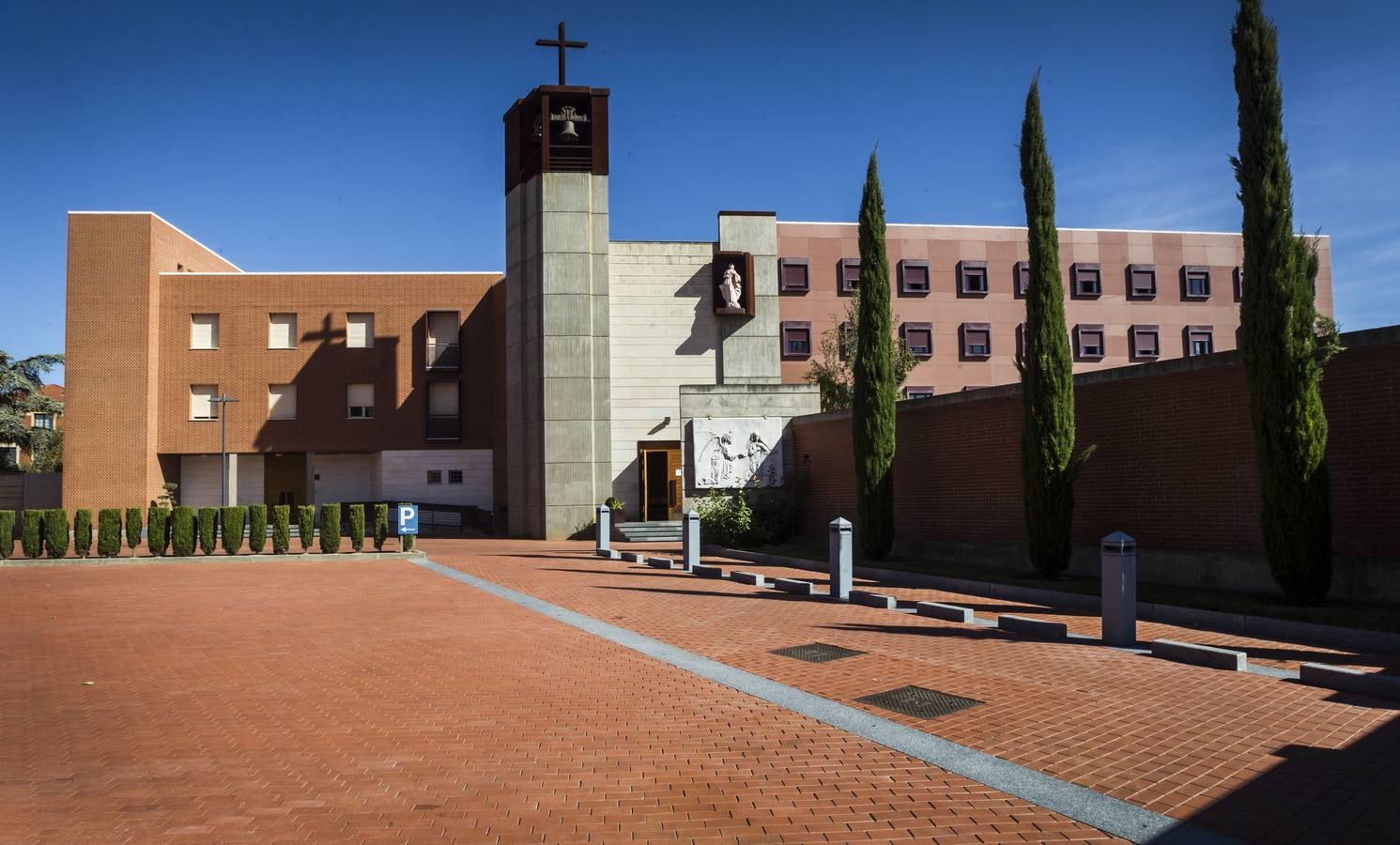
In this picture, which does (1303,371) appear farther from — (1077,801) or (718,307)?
(718,307)

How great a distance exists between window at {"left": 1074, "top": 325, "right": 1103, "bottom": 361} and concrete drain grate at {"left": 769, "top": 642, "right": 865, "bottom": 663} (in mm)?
31975

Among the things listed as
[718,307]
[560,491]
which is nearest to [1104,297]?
[718,307]

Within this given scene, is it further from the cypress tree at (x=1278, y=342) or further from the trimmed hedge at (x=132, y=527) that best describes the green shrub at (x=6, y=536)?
the cypress tree at (x=1278, y=342)

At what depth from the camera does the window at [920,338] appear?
3728cm

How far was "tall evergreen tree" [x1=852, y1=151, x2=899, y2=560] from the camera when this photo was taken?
18.9 metres

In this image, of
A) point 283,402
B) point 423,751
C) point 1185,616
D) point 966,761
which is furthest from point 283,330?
point 966,761

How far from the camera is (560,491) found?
29250mm

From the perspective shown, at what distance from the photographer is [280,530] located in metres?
21.4

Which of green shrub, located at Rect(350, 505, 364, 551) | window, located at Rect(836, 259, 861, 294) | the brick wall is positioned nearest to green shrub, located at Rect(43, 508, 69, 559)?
green shrub, located at Rect(350, 505, 364, 551)

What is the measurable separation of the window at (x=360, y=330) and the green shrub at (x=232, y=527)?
54.0 ft

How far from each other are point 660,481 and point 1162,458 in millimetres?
18441

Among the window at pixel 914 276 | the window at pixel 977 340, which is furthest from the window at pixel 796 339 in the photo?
the window at pixel 977 340

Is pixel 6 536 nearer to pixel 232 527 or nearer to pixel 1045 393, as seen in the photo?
pixel 232 527

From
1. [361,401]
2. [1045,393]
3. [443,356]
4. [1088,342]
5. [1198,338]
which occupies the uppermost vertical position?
[1198,338]
